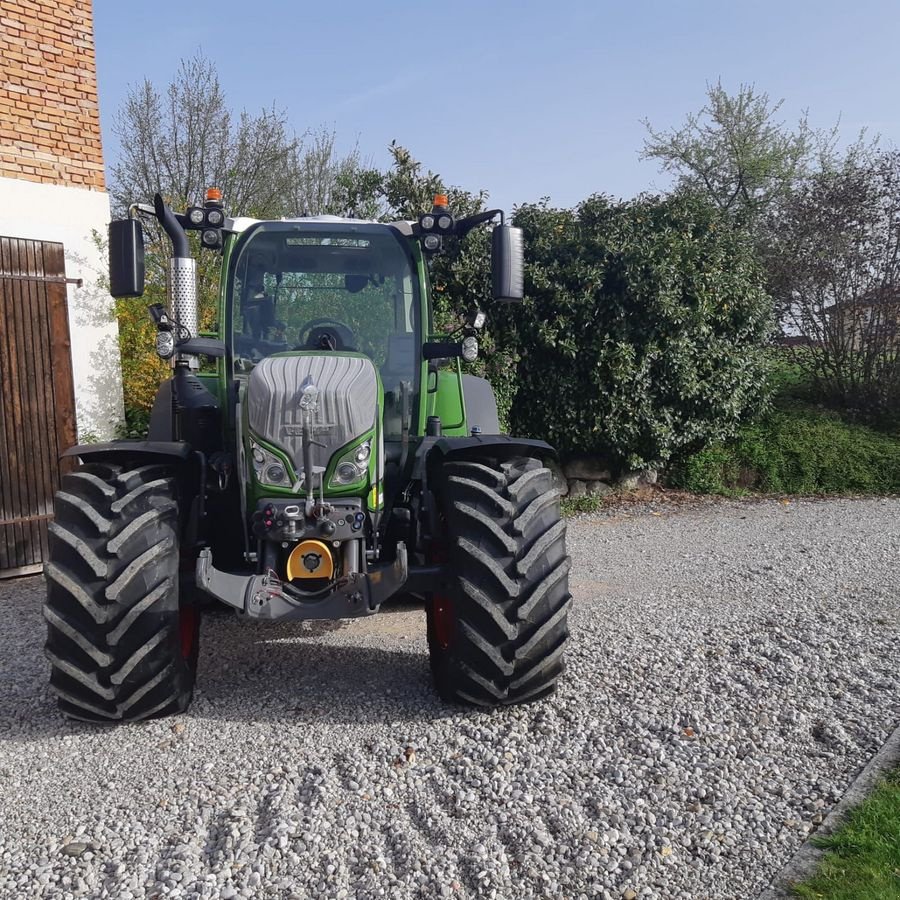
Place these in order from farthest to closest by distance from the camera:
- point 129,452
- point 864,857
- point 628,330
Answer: point 628,330 → point 129,452 → point 864,857

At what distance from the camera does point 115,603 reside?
11.2 ft

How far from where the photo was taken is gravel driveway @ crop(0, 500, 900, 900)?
2.64 metres

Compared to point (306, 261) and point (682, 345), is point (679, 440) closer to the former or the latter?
point (682, 345)

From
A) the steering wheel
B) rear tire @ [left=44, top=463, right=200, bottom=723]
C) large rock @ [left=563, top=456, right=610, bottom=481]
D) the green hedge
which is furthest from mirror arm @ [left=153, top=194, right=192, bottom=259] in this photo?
the green hedge

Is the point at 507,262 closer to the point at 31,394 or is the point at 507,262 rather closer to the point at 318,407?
the point at 318,407

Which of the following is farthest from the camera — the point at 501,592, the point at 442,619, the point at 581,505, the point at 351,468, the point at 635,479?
the point at 635,479

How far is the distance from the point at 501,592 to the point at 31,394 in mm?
5236

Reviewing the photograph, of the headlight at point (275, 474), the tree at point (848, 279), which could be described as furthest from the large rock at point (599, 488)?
the headlight at point (275, 474)

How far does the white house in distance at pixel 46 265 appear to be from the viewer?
6.97 meters

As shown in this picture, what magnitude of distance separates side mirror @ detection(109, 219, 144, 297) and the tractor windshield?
1.72ft

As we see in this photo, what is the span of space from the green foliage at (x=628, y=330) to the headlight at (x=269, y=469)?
591cm

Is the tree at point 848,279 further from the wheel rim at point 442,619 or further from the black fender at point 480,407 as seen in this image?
the wheel rim at point 442,619

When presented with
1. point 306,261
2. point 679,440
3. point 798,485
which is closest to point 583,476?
point 679,440

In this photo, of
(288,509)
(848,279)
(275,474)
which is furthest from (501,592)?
(848,279)
